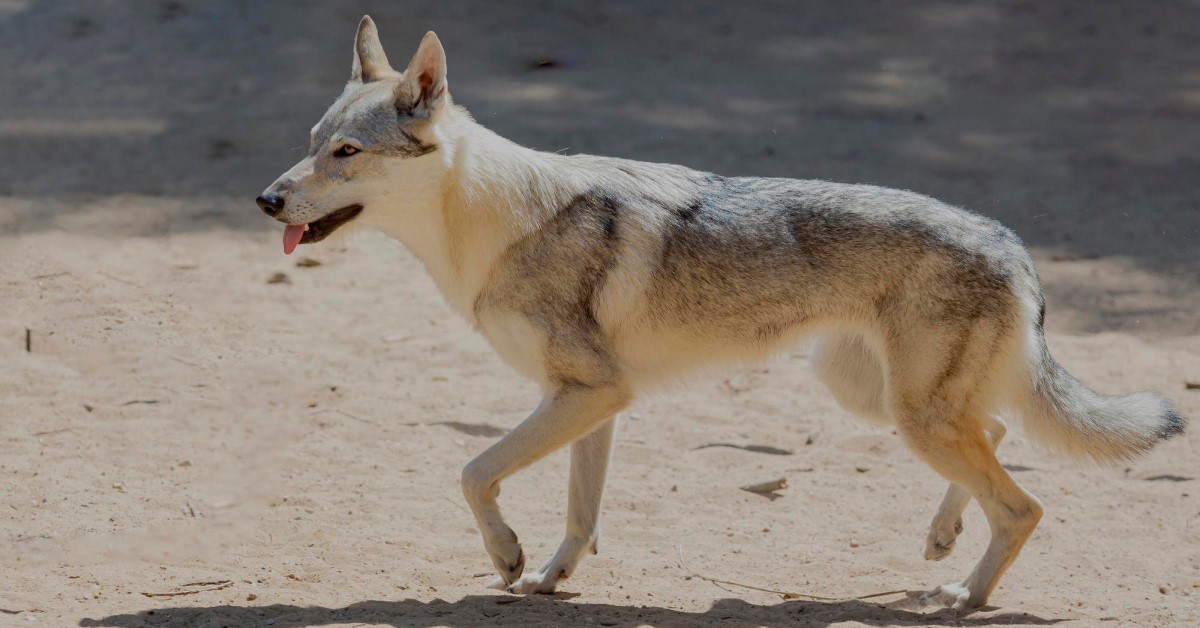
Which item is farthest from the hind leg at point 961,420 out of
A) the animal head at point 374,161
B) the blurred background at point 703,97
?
the blurred background at point 703,97

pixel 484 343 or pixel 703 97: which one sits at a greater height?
pixel 703 97

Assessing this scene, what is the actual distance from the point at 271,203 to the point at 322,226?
0.27 m

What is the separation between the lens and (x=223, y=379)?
26.0 ft

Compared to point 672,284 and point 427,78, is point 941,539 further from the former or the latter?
point 427,78

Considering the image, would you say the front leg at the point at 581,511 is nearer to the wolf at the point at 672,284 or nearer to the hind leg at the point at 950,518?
the wolf at the point at 672,284

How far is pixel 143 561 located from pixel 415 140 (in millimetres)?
2137

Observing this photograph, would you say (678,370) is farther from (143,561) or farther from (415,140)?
(143,561)

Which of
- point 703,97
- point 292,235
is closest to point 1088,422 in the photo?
point 292,235

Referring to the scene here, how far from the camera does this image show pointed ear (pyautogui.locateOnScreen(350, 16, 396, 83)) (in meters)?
5.88

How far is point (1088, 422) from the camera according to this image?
571 centimetres

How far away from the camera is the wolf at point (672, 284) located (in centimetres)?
546

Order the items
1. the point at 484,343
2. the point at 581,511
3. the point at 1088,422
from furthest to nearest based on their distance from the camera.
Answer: the point at 484,343 → the point at 581,511 → the point at 1088,422

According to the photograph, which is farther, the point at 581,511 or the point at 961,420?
the point at 581,511


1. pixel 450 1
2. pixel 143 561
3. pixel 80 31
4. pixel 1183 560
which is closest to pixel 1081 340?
pixel 1183 560
